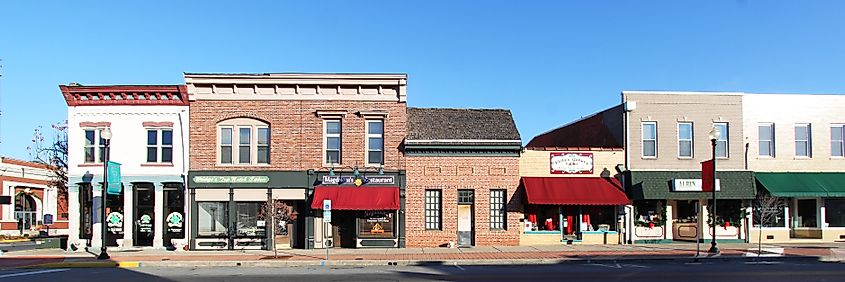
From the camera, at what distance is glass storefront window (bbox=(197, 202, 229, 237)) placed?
3042 cm

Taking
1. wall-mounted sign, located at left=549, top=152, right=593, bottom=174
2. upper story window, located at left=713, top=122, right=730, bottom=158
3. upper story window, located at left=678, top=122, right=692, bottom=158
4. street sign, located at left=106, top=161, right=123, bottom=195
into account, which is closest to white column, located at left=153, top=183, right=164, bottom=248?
street sign, located at left=106, top=161, right=123, bottom=195

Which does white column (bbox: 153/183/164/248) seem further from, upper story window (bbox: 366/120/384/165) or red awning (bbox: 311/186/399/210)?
Result: upper story window (bbox: 366/120/384/165)

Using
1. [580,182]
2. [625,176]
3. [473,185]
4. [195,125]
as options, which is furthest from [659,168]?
[195,125]

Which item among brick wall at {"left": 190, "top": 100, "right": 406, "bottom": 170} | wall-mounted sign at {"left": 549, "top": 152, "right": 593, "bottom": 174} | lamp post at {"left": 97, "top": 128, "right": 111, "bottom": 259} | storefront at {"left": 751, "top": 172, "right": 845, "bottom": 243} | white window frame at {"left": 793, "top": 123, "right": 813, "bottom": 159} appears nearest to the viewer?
lamp post at {"left": 97, "top": 128, "right": 111, "bottom": 259}

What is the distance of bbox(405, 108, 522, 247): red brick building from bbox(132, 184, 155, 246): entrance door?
10.4 m

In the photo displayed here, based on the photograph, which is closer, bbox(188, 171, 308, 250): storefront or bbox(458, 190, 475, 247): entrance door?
bbox(188, 171, 308, 250): storefront

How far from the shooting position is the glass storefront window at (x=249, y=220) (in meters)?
30.5

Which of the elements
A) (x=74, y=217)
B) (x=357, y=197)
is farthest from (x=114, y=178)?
(x=357, y=197)

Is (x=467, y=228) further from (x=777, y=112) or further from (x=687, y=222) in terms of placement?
(x=777, y=112)

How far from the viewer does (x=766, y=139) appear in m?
32.4

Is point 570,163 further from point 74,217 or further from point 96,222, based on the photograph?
point 74,217

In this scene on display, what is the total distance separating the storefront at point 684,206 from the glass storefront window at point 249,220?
1533cm

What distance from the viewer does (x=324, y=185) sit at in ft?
99.1

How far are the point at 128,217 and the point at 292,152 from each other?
7.09 meters
